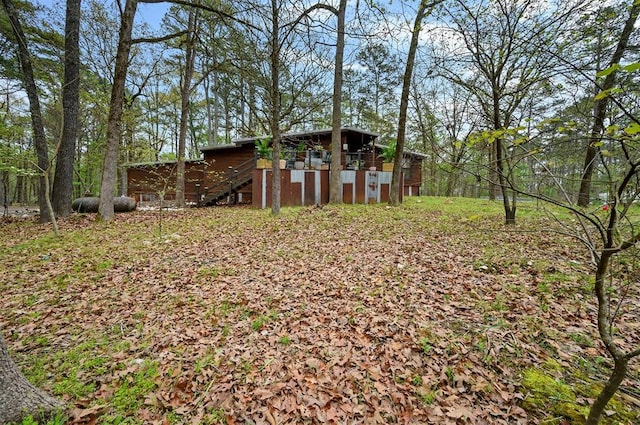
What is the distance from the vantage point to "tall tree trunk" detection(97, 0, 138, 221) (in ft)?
26.2

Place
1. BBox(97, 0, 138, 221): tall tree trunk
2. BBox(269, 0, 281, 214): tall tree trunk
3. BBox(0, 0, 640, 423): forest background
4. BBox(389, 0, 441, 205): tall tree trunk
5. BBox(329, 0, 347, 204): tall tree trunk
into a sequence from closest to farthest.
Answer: BBox(0, 0, 640, 423): forest background → BBox(97, 0, 138, 221): tall tree trunk → BBox(269, 0, 281, 214): tall tree trunk → BBox(389, 0, 441, 205): tall tree trunk → BBox(329, 0, 347, 204): tall tree trunk

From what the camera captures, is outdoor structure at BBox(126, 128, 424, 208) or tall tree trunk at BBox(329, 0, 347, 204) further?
outdoor structure at BBox(126, 128, 424, 208)

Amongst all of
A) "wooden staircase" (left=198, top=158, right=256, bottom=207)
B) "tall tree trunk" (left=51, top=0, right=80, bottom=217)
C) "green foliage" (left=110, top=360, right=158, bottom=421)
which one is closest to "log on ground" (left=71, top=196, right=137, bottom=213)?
"tall tree trunk" (left=51, top=0, right=80, bottom=217)

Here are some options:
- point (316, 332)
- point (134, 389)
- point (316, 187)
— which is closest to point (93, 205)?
point (316, 187)

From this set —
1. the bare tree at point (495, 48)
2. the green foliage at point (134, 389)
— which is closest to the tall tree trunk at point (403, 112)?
the bare tree at point (495, 48)

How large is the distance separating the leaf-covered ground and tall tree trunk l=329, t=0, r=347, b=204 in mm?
6350

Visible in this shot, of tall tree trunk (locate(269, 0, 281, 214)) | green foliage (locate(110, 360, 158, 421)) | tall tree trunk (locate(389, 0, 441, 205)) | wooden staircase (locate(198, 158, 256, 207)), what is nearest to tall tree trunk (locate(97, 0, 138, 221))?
tall tree trunk (locate(269, 0, 281, 214))

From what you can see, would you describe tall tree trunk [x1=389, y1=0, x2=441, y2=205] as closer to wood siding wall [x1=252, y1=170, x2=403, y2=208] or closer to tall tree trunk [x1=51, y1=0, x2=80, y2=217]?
wood siding wall [x1=252, y1=170, x2=403, y2=208]

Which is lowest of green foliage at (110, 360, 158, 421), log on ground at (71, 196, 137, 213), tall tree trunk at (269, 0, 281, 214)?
green foliage at (110, 360, 158, 421)

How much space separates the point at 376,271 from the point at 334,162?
7748mm

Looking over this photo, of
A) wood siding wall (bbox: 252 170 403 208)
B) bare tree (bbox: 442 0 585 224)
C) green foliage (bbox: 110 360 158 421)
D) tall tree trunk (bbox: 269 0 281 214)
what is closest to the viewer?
green foliage (bbox: 110 360 158 421)

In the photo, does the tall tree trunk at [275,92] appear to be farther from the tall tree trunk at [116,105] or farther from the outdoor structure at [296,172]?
the tall tree trunk at [116,105]

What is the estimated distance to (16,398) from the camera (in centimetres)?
192

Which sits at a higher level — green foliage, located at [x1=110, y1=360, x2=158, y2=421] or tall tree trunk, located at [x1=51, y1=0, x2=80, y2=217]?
tall tree trunk, located at [x1=51, y1=0, x2=80, y2=217]
